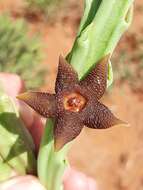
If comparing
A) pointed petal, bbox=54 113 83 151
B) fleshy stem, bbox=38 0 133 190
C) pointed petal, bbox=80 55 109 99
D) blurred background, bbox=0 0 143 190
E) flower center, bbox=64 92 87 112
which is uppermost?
fleshy stem, bbox=38 0 133 190

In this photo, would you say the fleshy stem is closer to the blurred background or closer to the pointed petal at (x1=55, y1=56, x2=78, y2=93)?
the pointed petal at (x1=55, y1=56, x2=78, y2=93)

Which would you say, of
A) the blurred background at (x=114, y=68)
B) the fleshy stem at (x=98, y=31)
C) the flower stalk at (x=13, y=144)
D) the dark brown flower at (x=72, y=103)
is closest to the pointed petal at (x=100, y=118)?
the dark brown flower at (x=72, y=103)

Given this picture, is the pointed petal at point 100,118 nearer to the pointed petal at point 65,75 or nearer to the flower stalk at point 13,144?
the pointed petal at point 65,75

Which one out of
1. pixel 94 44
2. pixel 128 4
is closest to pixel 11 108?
pixel 94 44

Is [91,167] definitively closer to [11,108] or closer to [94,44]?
[11,108]

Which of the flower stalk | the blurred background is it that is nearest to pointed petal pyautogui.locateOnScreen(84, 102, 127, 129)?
the flower stalk
